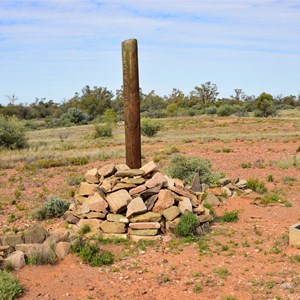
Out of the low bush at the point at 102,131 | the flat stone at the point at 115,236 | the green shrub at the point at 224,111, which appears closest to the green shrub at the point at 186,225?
the flat stone at the point at 115,236

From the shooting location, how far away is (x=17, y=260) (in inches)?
255

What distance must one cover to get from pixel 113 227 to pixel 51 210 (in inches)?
91.1

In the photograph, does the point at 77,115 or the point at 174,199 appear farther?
the point at 77,115

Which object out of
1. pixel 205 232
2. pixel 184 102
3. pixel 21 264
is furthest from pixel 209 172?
pixel 184 102

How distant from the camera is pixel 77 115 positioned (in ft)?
193

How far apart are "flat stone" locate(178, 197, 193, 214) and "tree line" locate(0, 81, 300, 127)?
32675 mm

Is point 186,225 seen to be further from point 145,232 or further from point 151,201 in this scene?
point 151,201

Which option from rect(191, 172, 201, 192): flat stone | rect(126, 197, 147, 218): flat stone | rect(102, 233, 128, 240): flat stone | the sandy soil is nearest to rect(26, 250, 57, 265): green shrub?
the sandy soil

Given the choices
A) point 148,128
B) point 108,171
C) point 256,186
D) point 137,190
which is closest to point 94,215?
point 137,190

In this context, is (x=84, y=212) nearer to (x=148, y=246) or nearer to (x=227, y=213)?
(x=148, y=246)

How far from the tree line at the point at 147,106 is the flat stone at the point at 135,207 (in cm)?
3292

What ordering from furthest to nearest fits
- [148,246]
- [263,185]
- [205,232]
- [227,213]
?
[263,185]
[227,213]
[205,232]
[148,246]

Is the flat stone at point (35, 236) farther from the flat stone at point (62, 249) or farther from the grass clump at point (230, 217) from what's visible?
the grass clump at point (230, 217)

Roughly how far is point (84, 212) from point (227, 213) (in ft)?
9.74
